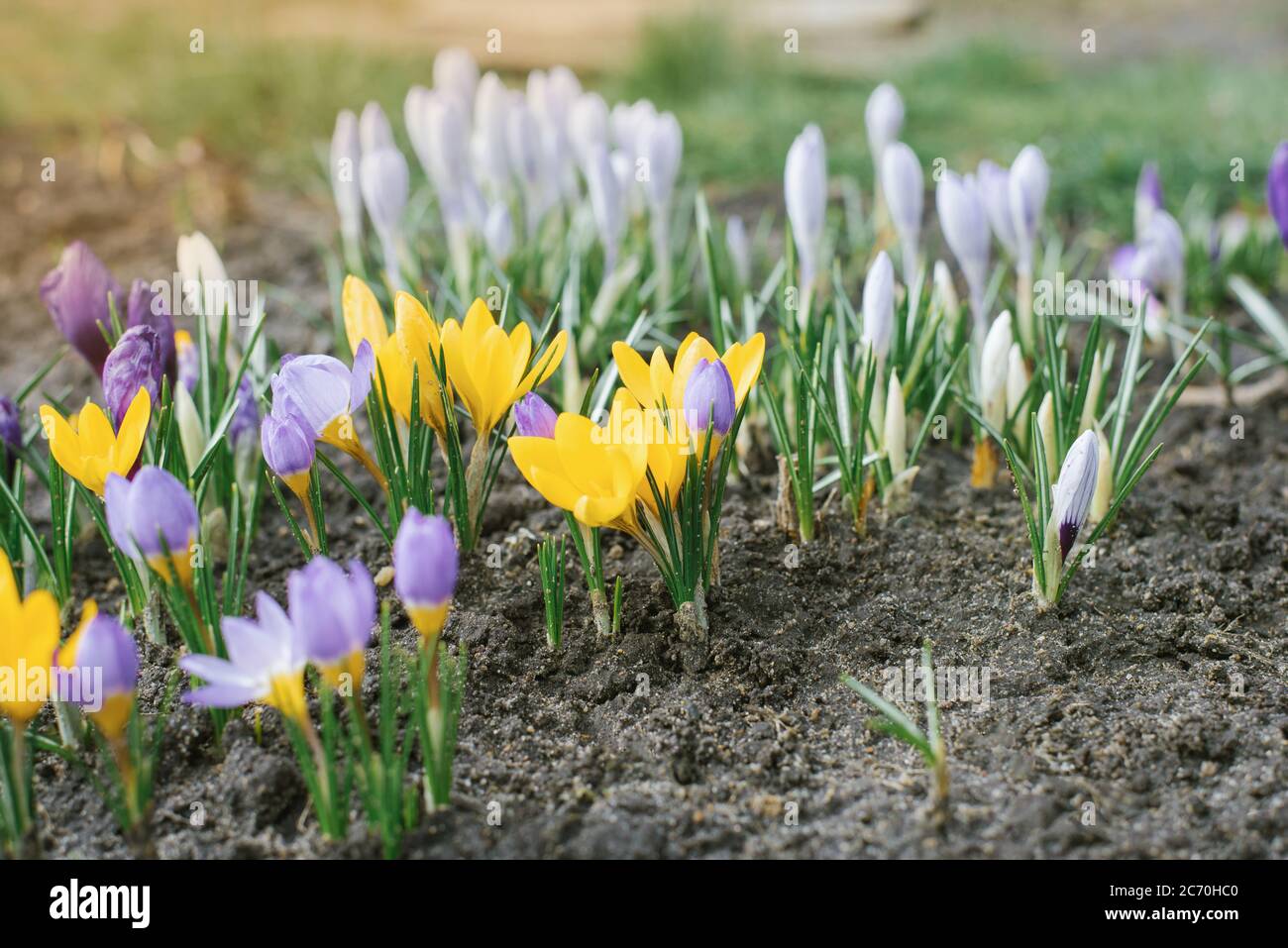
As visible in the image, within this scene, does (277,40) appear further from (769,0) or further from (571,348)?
(571,348)

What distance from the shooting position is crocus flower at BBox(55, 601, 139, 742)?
3.72 feet

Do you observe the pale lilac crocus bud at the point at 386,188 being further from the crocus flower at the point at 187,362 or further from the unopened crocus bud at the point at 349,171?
the crocus flower at the point at 187,362

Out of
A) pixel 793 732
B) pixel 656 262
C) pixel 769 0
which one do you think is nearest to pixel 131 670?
pixel 793 732

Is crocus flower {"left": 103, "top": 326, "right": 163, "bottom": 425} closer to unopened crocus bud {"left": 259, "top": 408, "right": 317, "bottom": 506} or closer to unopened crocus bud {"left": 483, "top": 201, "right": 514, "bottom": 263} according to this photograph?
unopened crocus bud {"left": 259, "top": 408, "right": 317, "bottom": 506}

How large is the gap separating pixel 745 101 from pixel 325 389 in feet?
12.8

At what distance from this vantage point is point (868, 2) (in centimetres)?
793

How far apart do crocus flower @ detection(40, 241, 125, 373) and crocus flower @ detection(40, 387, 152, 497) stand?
1.21ft

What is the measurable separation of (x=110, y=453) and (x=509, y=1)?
6380 millimetres

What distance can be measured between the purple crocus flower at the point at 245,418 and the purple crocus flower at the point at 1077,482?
3.59 feet

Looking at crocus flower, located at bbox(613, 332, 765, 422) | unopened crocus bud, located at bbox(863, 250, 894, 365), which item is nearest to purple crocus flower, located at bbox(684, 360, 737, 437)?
crocus flower, located at bbox(613, 332, 765, 422)

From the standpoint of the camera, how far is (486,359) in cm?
148

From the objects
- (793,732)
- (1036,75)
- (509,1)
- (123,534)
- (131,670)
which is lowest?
(793,732)

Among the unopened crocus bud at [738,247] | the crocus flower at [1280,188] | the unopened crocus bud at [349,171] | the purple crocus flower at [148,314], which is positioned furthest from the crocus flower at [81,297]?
the crocus flower at [1280,188]
